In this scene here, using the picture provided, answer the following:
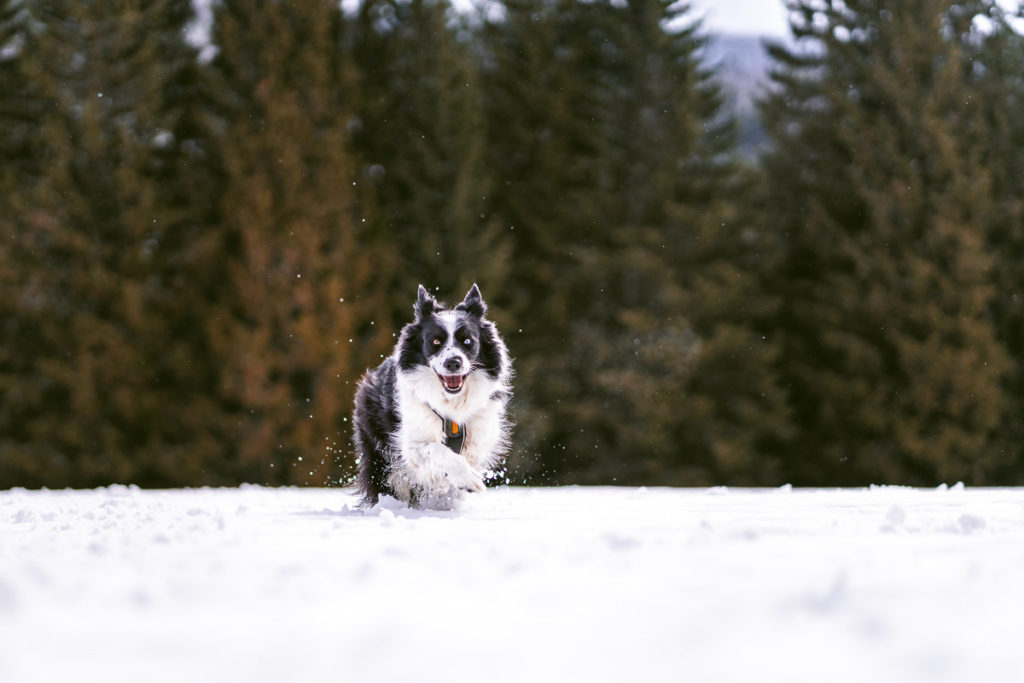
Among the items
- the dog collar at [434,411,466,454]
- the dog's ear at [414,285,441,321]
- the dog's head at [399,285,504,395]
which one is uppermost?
the dog's ear at [414,285,441,321]

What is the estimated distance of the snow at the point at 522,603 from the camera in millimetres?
2828

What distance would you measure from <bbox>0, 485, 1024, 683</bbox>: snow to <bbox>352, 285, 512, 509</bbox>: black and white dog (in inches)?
47.5

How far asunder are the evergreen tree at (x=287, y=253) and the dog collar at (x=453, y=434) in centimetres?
904

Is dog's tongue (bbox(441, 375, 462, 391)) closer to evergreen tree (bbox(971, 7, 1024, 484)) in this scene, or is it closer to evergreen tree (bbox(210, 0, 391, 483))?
evergreen tree (bbox(210, 0, 391, 483))

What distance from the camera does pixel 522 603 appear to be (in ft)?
11.5

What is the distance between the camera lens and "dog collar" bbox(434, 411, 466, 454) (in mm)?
7043

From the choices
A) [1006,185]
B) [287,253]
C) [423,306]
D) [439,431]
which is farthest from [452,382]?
[1006,185]

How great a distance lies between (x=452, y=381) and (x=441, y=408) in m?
0.28

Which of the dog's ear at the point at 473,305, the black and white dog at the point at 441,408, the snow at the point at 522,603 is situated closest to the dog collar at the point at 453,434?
the black and white dog at the point at 441,408

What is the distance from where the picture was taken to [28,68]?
55.0 feet

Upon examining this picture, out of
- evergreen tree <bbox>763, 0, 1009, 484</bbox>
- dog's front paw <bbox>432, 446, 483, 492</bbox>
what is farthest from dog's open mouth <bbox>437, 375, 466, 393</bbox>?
evergreen tree <bbox>763, 0, 1009, 484</bbox>

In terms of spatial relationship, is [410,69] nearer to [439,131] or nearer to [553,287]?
[439,131]

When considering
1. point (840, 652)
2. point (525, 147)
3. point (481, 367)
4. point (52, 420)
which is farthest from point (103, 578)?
point (525, 147)

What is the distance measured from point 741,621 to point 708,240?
53.2ft
